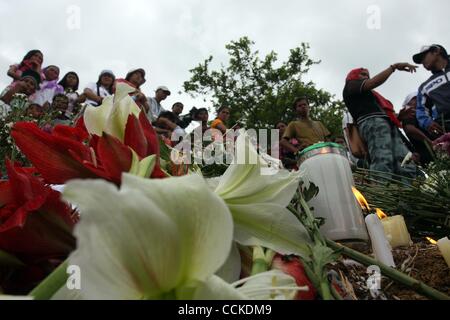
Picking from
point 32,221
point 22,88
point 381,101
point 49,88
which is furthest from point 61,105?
point 32,221

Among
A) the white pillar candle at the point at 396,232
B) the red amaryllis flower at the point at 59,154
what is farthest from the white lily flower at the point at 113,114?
the white pillar candle at the point at 396,232

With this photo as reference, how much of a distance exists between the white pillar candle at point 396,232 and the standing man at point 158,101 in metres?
4.21

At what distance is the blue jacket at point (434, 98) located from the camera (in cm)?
366

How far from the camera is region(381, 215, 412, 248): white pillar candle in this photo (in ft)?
3.88

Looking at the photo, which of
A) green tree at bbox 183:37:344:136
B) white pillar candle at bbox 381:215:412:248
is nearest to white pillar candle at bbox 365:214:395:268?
white pillar candle at bbox 381:215:412:248

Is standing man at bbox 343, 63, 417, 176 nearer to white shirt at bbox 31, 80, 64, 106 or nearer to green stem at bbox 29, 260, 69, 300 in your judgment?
white shirt at bbox 31, 80, 64, 106

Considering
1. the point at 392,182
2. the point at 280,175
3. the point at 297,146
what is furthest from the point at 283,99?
the point at 280,175

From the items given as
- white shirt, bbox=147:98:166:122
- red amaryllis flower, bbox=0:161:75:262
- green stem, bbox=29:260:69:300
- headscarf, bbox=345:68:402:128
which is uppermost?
white shirt, bbox=147:98:166:122

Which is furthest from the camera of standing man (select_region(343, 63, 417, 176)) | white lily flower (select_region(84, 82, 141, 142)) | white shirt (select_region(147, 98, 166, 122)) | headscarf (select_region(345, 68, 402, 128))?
white shirt (select_region(147, 98, 166, 122))

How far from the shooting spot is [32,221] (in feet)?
1.26

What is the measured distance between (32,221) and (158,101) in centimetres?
539

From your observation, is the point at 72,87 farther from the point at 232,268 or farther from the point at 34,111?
the point at 232,268

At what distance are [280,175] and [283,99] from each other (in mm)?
13643

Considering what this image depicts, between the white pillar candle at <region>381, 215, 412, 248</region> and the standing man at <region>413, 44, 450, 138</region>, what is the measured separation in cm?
271
